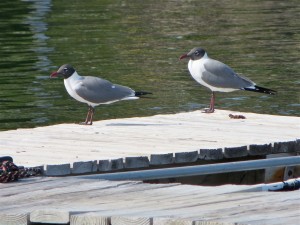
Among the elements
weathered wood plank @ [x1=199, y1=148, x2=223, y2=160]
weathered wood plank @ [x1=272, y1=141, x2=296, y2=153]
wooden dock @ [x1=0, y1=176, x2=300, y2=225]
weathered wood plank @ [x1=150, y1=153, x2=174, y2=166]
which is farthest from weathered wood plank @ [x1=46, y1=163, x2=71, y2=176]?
weathered wood plank @ [x1=272, y1=141, x2=296, y2=153]

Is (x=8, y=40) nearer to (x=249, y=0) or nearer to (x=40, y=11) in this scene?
(x=40, y=11)

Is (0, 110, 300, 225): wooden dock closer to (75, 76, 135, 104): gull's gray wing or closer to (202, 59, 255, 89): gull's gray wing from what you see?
(75, 76, 135, 104): gull's gray wing

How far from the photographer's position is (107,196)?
7930 millimetres

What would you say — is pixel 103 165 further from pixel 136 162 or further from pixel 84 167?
pixel 136 162

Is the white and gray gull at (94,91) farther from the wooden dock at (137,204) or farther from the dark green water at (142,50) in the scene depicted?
the wooden dock at (137,204)

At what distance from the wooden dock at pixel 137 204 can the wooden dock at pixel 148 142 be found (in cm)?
171

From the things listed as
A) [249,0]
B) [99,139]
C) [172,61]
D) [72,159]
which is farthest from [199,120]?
[249,0]

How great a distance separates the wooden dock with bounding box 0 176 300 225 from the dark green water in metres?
8.82

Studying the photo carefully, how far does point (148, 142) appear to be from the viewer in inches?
456

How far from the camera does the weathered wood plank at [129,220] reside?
7.02 metres

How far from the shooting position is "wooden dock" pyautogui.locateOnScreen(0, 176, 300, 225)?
7.06 m

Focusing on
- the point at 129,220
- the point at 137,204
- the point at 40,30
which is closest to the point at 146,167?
the point at 137,204

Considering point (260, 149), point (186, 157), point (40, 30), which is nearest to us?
point (186, 157)

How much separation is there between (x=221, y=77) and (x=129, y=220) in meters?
7.93
